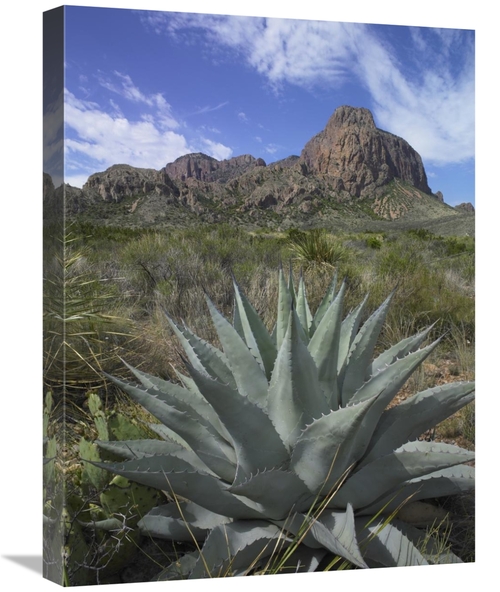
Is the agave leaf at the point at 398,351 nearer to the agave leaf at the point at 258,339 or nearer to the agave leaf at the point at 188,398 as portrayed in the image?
the agave leaf at the point at 258,339

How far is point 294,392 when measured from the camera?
2420 mm

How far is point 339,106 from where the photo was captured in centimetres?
362

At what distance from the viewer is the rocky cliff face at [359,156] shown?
3721mm

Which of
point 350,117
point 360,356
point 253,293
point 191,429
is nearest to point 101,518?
point 191,429

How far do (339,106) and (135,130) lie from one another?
1.04 metres

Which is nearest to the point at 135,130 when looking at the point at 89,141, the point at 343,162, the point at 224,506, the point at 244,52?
the point at 89,141

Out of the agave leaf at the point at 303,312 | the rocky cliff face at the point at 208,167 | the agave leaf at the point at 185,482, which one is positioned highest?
the rocky cliff face at the point at 208,167

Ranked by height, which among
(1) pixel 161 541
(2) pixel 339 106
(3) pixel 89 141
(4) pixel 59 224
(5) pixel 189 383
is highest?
(2) pixel 339 106

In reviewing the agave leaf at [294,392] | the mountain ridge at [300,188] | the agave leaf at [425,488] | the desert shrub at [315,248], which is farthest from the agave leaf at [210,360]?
the desert shrub at [315,248]

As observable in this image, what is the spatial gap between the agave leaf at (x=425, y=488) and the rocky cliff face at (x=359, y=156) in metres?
1.71

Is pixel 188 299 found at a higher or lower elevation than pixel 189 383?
higher

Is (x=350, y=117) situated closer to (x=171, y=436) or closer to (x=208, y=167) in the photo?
(x=208, y=167)

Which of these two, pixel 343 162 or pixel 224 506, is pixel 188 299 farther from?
pixel 224 506

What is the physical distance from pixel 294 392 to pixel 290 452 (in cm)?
23
